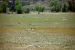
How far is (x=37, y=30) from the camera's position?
1.67 metres

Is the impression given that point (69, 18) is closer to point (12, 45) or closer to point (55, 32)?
point (55, 32)

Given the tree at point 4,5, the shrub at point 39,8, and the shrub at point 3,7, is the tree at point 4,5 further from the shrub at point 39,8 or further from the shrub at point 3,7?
the shrub at point 39,8

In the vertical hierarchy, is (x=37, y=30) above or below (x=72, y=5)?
below

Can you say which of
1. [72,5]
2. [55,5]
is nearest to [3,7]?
[55,5]

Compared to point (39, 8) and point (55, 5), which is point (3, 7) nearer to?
point (39, 8)

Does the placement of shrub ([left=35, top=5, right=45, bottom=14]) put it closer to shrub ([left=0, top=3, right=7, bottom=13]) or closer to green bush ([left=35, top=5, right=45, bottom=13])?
green bush ([left=35, top=5, right=45, bottom=13])

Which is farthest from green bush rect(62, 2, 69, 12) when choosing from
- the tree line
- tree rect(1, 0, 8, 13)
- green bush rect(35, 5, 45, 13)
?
tree rect(1, 0, 8, 13)

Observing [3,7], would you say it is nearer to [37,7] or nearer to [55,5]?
[37,7]

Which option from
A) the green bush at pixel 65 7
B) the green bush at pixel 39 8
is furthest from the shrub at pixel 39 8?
the green bush at pixel 65 7

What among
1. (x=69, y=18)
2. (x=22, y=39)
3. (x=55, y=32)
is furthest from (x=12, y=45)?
(x=69, y=18)

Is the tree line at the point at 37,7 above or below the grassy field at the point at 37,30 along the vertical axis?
above

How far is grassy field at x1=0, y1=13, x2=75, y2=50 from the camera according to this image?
5.34 ft

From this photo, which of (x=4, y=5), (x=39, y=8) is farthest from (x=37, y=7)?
(x=4, y=5)

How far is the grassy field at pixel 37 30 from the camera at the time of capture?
1.63 meters
